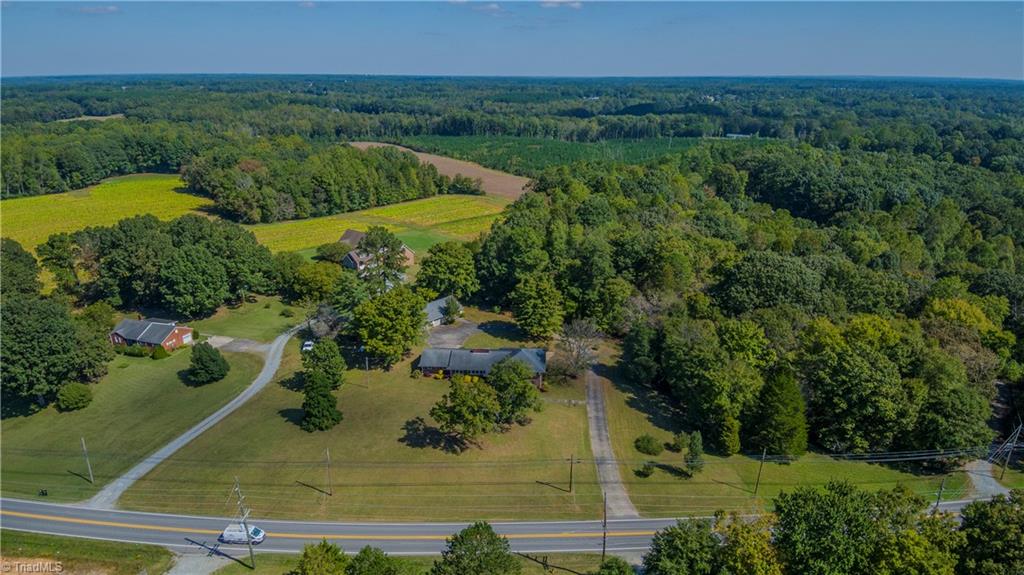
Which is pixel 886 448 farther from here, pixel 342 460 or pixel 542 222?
pixel 542 222

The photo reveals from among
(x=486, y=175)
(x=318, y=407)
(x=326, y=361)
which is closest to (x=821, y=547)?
(x=318, y=407)

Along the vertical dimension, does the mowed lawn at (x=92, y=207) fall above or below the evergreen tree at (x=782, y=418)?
above

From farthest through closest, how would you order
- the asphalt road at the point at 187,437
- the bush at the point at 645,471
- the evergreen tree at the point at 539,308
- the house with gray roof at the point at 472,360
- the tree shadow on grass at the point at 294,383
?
the evergreen tree at the point at 539,308
the house with gray roof at the point at 472,360
the tree shadow on grass at the point at 294,383
the bush at the point at 645,471
the asphalt road at the point at 187,437

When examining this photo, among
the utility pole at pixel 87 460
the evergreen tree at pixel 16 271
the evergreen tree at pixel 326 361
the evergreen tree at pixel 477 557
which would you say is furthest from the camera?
the evergreen tree at pixel 16 271

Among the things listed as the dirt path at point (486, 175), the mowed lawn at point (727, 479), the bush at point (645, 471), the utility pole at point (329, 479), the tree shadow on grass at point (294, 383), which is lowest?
the mowed lawn at point (727, 479)

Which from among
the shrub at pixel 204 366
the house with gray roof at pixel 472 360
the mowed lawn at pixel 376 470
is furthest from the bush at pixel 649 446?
the shrub at pixel 204 366

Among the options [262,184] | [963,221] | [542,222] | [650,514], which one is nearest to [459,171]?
[262,184]

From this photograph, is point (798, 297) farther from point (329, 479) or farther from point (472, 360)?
point (329, 479)

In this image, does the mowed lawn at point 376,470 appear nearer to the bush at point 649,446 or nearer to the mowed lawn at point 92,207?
the bush at point 649,446

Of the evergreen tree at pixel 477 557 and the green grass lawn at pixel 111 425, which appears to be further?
the green grass lawn at pixel 111 425
